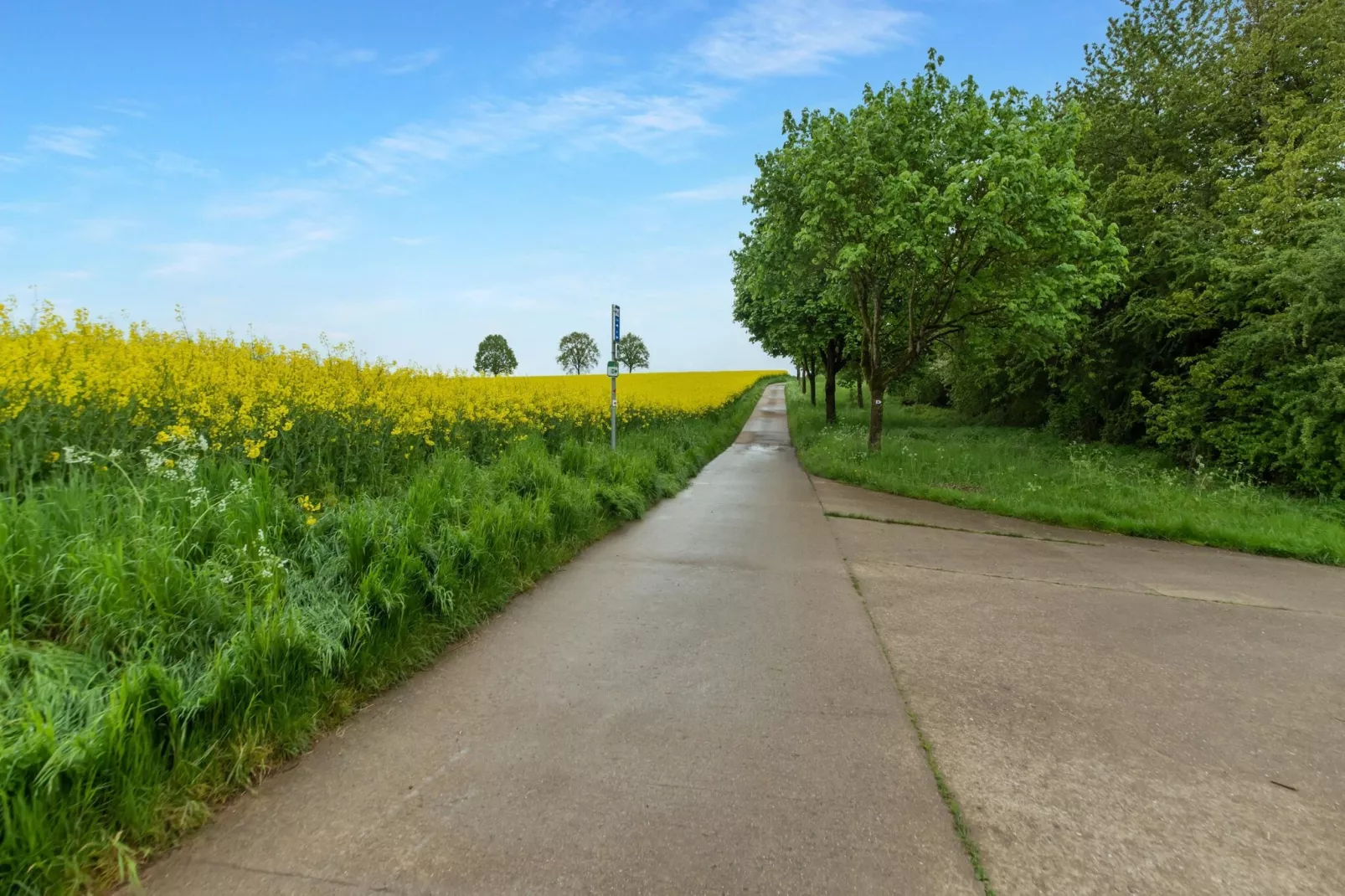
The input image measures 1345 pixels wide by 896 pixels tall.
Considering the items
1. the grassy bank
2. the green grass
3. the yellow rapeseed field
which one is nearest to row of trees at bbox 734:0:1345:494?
the green grass

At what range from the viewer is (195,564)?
2982 mm

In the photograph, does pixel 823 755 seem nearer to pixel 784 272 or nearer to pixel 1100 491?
pixel 1100 491

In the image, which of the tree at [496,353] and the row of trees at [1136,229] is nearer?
the row of trees at [1136,229]

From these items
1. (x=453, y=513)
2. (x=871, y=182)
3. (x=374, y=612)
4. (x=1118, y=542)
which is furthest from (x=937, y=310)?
(x=374, y=612)

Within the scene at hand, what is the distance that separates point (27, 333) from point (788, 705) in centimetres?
636

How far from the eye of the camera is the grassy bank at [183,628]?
71.0 inches

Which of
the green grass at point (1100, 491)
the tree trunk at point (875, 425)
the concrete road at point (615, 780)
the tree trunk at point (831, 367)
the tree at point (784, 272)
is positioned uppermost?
the tree at point (784, 272)

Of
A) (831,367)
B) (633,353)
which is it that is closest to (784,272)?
(831,367)

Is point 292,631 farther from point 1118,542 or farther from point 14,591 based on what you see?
point 1118,542

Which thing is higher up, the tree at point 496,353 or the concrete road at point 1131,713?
the tree at point 496,353

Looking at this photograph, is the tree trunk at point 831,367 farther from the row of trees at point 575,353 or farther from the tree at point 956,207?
the row of trees at point 575,353

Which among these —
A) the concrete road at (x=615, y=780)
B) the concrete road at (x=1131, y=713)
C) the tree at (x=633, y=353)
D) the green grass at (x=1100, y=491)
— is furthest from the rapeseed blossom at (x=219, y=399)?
the tree at (x=633, y=353)

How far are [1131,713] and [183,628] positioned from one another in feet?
15.3

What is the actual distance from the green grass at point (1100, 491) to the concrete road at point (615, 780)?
599 cm
